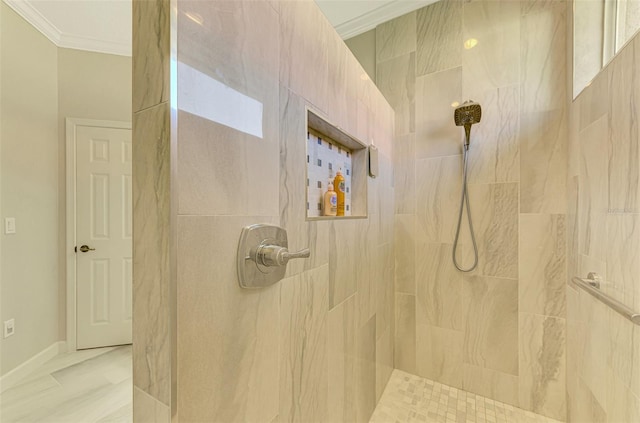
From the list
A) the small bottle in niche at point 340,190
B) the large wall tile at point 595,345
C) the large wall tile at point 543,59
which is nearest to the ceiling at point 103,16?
the large wall tile at point 543,59

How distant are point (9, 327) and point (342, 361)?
8.08ft

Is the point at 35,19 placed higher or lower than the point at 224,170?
higher

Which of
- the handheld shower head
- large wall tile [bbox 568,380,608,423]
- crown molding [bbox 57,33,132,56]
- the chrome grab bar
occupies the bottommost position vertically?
large wall tile [bbox 568,380,608,423]

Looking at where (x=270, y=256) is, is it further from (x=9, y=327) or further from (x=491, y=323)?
(x=9, y=327)

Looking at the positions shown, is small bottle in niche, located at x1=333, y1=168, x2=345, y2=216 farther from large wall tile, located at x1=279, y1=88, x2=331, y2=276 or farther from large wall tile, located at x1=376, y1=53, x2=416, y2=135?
large wall tile, located at x1=376, y1=53, x2=416, y2=135

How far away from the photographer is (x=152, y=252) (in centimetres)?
56

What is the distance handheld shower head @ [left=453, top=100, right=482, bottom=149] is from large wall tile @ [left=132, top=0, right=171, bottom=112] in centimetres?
173

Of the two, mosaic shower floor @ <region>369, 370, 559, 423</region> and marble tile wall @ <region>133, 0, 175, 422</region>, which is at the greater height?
marble tile wall @ <region>133, 0, 175, 422</region>

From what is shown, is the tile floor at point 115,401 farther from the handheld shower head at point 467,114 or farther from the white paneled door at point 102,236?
the handheld shower head at point 467,114

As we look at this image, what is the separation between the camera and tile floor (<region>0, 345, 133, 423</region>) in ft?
5.42

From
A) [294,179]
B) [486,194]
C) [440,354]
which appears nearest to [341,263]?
[294,179]

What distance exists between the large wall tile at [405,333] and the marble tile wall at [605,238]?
874mm

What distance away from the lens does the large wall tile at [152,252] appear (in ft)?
1.77

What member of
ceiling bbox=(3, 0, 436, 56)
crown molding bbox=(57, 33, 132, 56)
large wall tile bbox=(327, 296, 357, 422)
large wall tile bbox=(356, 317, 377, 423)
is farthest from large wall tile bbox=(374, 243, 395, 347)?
crown molding bbox=(57, 33, 132, 56)
